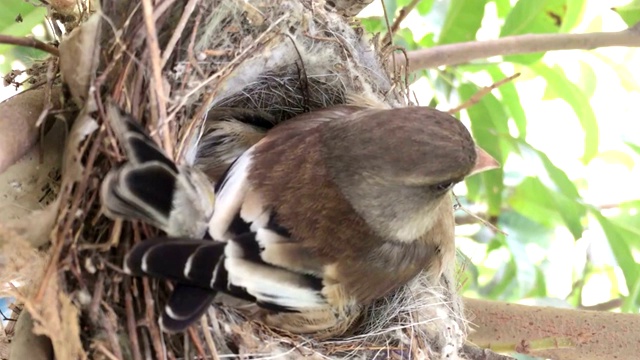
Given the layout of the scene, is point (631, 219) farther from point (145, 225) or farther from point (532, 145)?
point (145, 225)

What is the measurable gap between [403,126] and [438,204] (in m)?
0.21

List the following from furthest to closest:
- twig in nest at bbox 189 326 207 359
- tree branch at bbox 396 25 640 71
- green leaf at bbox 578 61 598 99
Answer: green leaf at bbox 578 61 598 99
tree branch at bbox 396 25 640 71
twig in nest at bbox 189 326 207 359

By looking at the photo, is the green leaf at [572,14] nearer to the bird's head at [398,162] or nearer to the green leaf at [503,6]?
the green leaf at [503,6]

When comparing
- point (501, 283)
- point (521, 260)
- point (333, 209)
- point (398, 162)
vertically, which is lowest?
point (501, 283)

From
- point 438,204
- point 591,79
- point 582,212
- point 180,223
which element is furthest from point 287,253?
point 591,79

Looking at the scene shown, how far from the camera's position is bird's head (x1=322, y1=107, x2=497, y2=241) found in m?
1.25

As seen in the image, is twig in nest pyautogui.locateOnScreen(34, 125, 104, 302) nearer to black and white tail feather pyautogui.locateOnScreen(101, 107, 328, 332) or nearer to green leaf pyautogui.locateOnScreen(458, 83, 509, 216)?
black and white tail feather pyautogui.locateOnScreen(101, 107, 328, 332)

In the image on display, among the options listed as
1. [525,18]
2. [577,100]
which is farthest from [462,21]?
[577,100]

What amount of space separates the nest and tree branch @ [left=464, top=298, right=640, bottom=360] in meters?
0.13

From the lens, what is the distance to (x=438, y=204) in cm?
139

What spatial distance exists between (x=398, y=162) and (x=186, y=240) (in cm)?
43

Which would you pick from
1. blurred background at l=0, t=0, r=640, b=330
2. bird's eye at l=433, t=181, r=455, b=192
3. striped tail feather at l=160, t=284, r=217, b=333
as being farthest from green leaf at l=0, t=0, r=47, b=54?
bird's eye at l=433, t=181, r=455, b=192

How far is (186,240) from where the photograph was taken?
1.07 metres

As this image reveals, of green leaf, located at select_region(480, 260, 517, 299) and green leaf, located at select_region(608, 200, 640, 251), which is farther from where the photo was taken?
green leaf, located at select_region(480, 260, 517, 299)
